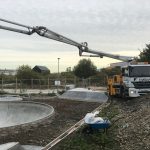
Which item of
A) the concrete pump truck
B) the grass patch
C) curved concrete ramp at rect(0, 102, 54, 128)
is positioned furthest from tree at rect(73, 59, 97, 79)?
the grass patch

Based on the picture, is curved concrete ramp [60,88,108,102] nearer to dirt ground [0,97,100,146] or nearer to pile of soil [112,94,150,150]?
dirt ground [0,97,100,146]

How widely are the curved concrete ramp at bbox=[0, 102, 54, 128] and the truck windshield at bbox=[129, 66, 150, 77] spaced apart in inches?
241

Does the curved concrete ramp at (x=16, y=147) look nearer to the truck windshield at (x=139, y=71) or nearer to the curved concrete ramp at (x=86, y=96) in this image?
the truck windshield at (x=139, y=71)

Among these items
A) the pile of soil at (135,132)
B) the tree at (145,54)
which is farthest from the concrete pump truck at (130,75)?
the tree at (145,54)

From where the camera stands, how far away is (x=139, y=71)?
27.9 m

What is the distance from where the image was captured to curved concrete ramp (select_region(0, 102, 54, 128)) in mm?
23438

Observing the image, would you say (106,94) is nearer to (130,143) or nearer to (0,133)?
(0,133)

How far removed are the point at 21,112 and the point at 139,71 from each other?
782cm

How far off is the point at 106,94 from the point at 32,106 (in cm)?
889

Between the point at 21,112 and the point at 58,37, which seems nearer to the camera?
the point at 21,112

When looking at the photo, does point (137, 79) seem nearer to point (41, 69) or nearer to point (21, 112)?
point (21, 112)

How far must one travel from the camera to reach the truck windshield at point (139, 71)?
27672 mm

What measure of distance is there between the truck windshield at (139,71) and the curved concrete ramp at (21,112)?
612cm

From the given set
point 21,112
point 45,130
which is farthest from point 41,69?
point 45,130
